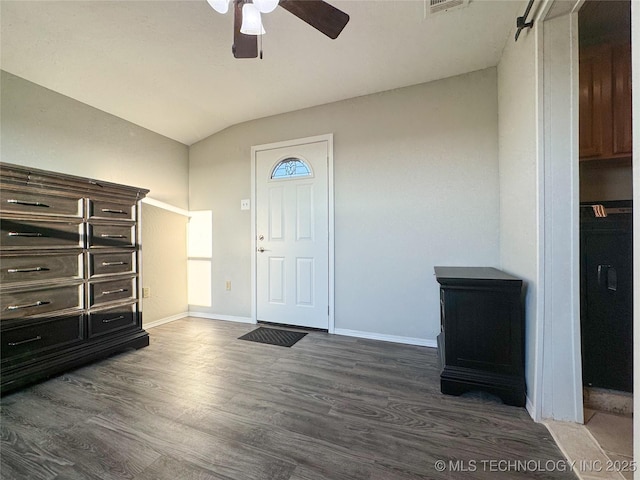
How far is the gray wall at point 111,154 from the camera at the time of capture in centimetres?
194

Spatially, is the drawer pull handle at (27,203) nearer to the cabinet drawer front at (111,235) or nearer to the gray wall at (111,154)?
the cabinet drawer front at (111,235)

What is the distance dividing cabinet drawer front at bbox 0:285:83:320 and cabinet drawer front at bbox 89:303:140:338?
0.18 meters

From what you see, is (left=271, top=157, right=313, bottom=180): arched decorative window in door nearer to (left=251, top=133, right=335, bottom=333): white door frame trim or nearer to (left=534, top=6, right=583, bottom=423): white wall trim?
(left=251, top=133, right=335, bottom=333): white door frame trim

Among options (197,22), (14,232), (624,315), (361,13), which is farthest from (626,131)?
(14,232)

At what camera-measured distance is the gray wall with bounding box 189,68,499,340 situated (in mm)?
2156

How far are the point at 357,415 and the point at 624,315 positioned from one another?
1.59 m

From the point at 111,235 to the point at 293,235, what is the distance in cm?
161

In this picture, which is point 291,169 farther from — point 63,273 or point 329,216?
point 63,273

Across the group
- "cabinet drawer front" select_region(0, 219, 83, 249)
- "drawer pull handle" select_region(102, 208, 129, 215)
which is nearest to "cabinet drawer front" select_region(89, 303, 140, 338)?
"cabinet drawer front" select_region(0, 219, 83, 249)

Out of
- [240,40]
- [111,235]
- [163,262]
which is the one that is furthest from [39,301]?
[240,40]

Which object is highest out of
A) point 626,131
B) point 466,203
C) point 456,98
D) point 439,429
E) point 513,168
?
point 456,98

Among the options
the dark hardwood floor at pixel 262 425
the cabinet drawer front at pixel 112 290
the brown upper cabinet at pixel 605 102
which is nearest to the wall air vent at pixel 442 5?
the brown upper cabinet at pixel 605 102

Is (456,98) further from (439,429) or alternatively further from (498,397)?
(439,429)

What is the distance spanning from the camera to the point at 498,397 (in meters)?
1.53
